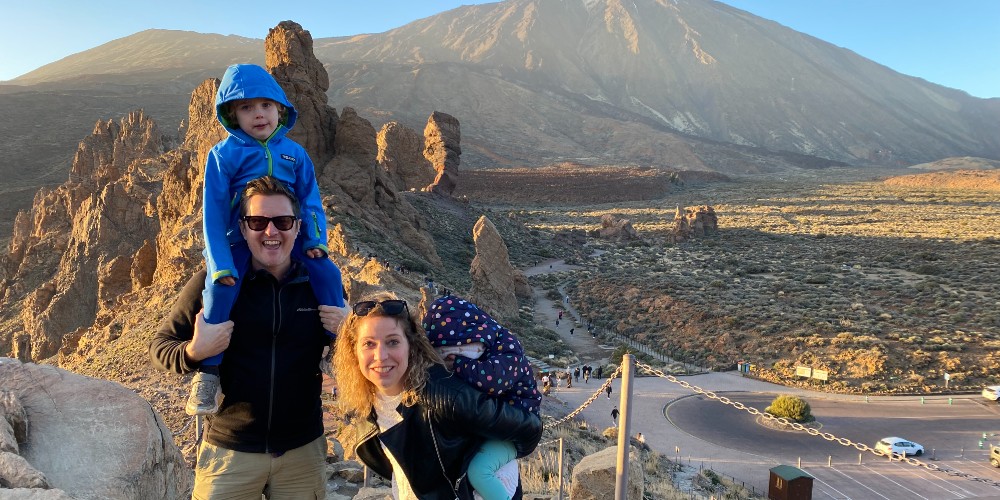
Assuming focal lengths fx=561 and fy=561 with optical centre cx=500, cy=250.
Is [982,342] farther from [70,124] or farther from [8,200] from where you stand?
[70,124]

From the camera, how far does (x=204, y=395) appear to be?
2.23 metres

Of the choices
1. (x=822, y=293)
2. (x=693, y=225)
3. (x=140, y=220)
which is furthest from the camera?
(x=693, y=225)

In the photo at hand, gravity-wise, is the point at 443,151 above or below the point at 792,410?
above

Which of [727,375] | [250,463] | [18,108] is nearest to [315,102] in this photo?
[727,375]

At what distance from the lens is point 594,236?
151 feet

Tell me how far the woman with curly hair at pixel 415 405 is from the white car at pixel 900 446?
13.6 m

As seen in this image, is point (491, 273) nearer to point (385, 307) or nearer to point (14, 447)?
point (385, 307)

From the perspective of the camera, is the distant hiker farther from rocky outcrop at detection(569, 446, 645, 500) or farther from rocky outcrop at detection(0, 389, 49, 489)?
rocky outcrop at detection(569, 446, 645, 500)

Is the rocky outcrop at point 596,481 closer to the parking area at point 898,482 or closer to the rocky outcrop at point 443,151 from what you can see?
the parking area at point 898,482

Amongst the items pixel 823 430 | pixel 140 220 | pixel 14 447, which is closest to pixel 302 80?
pixel 140 220

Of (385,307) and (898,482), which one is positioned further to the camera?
(898,482)

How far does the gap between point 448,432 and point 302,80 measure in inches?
894

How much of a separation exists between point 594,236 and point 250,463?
146ft

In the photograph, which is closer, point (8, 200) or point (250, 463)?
point (250, 463)
